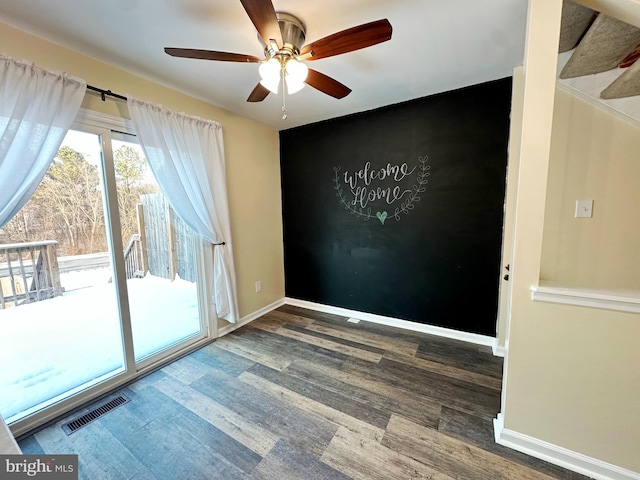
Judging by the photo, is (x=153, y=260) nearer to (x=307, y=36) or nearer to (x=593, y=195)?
(x=307, y=36)

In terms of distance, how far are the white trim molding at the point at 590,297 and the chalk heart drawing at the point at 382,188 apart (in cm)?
148

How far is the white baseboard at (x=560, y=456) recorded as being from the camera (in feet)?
3.96

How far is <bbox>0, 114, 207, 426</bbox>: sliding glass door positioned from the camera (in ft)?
5.19

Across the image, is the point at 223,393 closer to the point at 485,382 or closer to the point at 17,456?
the point at 17,456

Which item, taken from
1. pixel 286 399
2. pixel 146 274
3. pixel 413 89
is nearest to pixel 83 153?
pixel 146 274

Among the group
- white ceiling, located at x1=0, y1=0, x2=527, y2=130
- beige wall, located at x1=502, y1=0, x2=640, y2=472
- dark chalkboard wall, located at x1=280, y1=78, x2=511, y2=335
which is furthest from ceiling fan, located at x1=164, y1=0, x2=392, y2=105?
dark chalkboard wall, located at x1=280, y1=78, x2=511, y2=335

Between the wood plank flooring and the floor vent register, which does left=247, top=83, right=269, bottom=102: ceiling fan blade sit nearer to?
the wood plank flooring

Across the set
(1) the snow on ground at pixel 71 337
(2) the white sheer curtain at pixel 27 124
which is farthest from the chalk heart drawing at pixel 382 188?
(2) the white sheer curtain at pixel 27 124

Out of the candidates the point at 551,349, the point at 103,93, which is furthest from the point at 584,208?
the point at 103,93

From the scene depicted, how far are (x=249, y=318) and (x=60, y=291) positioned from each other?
1749 millimetres

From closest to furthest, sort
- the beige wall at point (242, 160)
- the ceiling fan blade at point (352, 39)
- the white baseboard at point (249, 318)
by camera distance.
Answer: the ceiling fan blade at point (352, 39), the beige wall at point (242, 160), the white baseboard at point (249, 318)

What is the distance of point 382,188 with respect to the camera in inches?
108

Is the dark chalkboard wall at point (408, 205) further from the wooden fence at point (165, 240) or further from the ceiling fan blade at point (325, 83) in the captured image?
the wooden fence at point (165, 240)

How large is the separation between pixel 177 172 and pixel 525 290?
2.67 m
